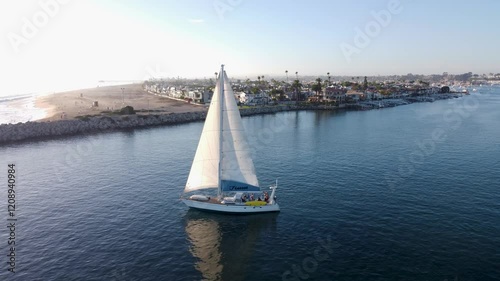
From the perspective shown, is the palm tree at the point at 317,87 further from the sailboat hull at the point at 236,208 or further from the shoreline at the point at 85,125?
the sailboat hull at the point at 236,208

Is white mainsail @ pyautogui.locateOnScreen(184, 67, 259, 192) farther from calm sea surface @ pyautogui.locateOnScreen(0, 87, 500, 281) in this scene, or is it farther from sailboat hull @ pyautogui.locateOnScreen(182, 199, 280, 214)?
calm sea surface @ pyautogui.locateOnScreen(0, 87, 500, 281)

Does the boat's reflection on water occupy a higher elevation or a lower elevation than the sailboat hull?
lower

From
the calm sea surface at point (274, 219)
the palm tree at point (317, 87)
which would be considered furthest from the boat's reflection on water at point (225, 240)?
the palm tree at point (317, 87)

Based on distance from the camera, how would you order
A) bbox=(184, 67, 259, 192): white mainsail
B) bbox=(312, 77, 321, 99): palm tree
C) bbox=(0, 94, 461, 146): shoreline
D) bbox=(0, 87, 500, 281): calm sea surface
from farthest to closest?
bbox=(312, 77, 321, 99): palm tree < bbox=(0, 94, 461, 146): shoreline < bbox=(184, 67, 259, 192): white mainsail < bbox=(0, 87, 500, 281): calm sea surface

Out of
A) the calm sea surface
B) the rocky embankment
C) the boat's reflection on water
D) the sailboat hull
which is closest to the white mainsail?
the sailboat hull

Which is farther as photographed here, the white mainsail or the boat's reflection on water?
the white mainsail

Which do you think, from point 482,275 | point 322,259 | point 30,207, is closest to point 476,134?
point 482,275

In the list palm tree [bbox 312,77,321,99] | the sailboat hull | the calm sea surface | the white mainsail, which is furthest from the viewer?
palm tree [bbox 312,77,321,99]
